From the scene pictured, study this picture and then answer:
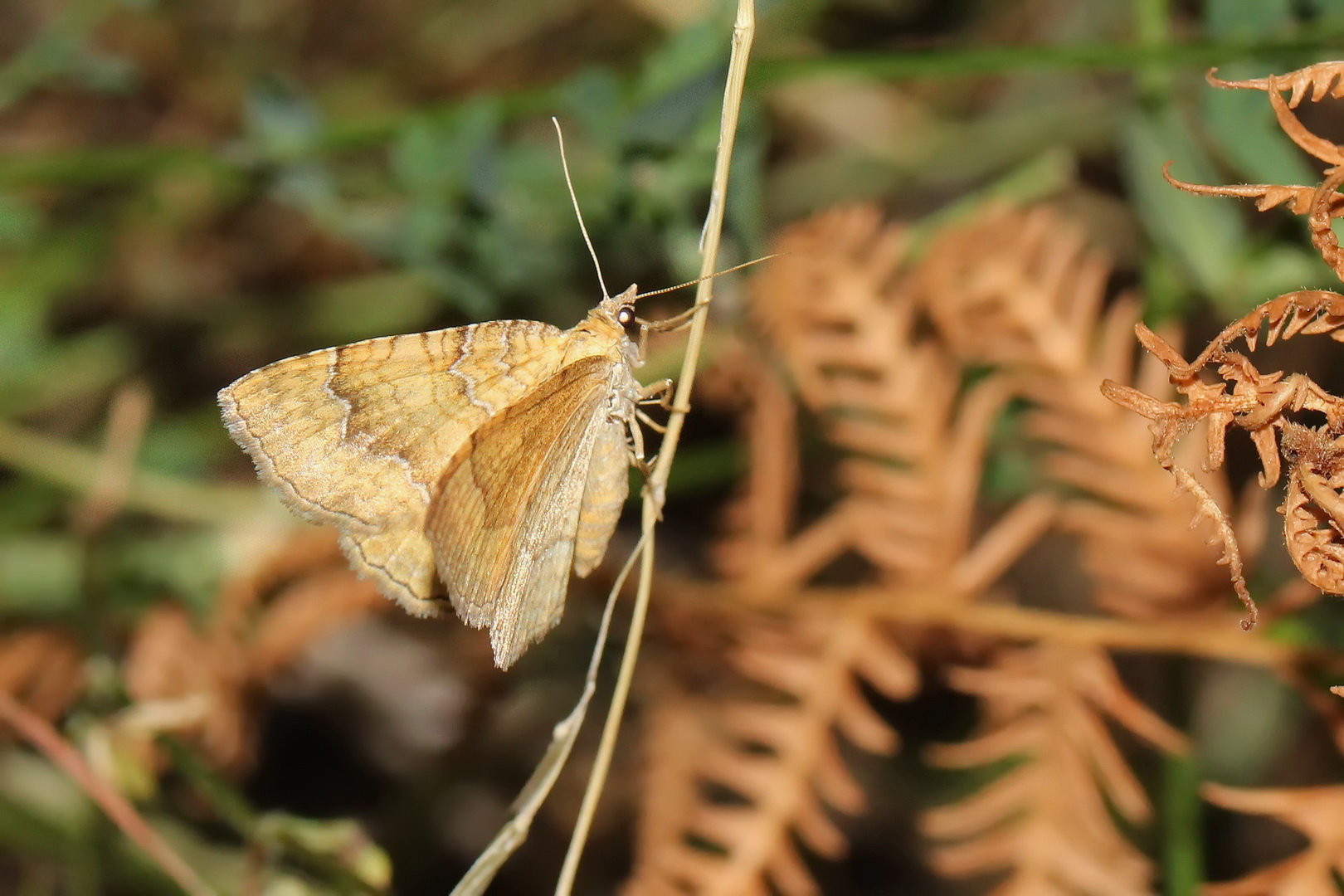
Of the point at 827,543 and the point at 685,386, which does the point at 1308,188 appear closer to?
the point at 685,386

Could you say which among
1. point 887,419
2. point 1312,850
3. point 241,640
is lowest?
point 241,640

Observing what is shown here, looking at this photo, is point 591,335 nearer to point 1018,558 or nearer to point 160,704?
point 160,704

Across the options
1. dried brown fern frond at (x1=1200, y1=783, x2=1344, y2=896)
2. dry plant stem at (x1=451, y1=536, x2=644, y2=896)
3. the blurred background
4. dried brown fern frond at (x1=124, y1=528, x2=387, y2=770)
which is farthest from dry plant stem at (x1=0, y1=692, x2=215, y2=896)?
dried brown fern frond at (x1=1200, y1=783, x2=1344, y2=896)

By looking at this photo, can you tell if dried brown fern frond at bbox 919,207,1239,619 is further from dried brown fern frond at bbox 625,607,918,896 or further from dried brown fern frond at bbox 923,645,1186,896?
dried brown fern frond at bbox 625,607,918,896

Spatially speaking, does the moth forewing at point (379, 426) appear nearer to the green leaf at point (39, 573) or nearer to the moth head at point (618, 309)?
the moth head at point (618, 309)

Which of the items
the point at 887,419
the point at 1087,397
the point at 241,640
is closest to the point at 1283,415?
the point at 1087,397

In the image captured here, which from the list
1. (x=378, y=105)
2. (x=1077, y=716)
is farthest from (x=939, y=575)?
(x=378, y=105)

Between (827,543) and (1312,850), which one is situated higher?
(827,543)
